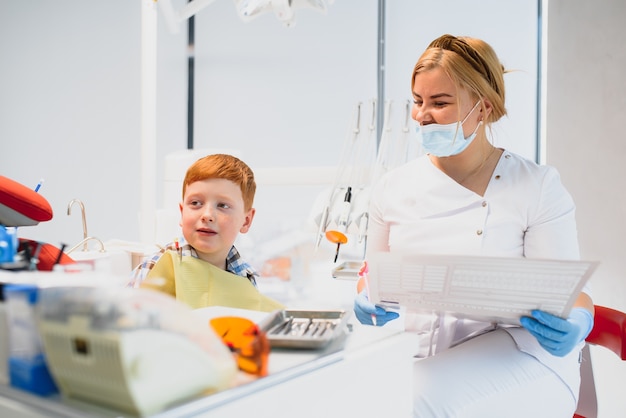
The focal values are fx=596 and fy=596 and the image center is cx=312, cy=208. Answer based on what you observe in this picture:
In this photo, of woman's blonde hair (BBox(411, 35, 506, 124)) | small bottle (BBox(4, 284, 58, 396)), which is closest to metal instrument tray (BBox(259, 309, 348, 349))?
small bottle (BBox(4, 284, 58, 396))

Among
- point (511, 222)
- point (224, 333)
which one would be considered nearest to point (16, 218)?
point (224, 333)

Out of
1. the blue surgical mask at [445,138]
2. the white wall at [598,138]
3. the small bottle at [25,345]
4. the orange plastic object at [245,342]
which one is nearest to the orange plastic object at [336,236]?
the blue surgical mask at [445,138]

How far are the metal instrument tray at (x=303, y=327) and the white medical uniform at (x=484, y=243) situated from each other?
44 centimetres

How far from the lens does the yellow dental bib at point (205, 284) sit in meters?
1.36

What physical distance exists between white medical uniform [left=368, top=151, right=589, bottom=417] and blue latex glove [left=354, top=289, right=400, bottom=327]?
0.11 m

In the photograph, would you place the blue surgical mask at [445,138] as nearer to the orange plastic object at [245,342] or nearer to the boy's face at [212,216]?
the boy's face at [212,216]

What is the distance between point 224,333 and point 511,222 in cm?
101

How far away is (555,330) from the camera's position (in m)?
1.20

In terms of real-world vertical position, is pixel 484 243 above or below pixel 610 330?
above

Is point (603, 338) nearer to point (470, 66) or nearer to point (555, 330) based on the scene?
point (555, 330)

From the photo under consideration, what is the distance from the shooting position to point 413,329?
1561 mm

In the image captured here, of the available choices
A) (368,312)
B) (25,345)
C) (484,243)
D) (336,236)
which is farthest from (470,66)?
(25,345)

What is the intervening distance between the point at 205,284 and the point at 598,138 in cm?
194

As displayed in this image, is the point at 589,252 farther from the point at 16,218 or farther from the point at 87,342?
the point at 87,342
